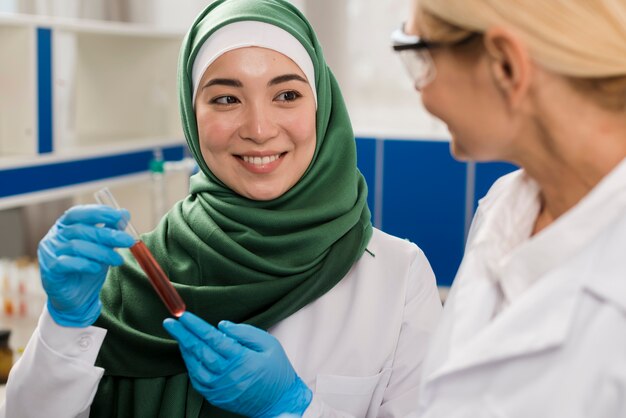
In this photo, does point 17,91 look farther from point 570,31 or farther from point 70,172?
point 570,31

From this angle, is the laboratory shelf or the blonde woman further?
the laboratory shelf

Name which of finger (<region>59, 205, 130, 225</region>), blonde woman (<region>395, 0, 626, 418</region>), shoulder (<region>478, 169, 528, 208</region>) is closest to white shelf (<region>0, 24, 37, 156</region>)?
finger (<region>59, 205, 130, 225</region>)

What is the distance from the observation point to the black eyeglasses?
883 mm

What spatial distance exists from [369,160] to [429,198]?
0.99ft

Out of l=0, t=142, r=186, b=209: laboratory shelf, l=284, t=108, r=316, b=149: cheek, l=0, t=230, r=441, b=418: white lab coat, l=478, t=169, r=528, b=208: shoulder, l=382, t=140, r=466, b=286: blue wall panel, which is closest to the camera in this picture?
l=478, t=169, r=528, b=208: shoulder

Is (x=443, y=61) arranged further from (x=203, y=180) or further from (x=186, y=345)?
(x=203, y=180)

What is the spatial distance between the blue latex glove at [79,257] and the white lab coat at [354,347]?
0.06 metres

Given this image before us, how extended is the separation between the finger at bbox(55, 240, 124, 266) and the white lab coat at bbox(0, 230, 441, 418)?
145 mm

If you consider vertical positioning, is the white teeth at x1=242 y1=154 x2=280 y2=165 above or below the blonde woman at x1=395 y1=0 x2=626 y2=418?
below

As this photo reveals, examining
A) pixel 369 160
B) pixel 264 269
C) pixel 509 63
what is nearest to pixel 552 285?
pixel 509 63

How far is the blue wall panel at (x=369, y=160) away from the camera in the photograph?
3.29 meters

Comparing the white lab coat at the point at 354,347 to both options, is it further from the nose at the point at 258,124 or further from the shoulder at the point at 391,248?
the nose at the point at 258,124

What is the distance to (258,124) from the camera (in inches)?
54.6

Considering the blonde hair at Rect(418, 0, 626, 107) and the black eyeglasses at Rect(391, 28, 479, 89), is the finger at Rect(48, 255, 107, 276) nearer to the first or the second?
the black eyeglasses at Rect(391, 28, 479, 89)
